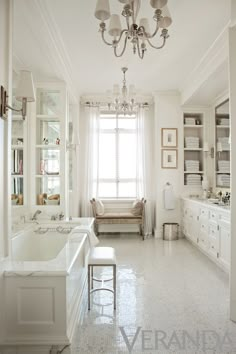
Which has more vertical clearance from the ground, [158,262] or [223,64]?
[223,64]

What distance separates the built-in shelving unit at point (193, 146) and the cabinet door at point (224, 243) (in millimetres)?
2253

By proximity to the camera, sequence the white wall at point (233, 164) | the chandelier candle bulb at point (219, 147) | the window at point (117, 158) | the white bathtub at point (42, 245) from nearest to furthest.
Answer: the white wall at point (233, 164) < the white bathtub at point (42, 245) < the chandelier candle bulb at point (219, 147) < the window at point (117, 158)

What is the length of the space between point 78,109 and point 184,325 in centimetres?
461

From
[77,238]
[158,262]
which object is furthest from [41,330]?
[158,262]

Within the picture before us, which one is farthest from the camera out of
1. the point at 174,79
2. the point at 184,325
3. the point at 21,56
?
the point at 174,79

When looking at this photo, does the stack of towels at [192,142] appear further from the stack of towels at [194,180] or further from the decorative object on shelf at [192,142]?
the stack of towels at [194,180]

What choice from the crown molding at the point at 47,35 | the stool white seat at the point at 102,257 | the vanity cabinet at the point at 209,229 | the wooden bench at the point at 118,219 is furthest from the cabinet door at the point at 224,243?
the crown molding at the point at 47,35

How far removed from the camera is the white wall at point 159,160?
5570 mm

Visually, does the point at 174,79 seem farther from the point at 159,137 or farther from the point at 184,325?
the point at 184,325

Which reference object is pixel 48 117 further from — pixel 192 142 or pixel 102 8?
pixel 192 142

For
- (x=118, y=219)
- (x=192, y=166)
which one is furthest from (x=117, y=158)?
(x=192, y=166)

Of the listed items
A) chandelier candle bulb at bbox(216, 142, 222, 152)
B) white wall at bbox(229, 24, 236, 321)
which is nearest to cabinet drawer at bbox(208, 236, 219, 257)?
white wall at bbox(229, 24, 236, 321)

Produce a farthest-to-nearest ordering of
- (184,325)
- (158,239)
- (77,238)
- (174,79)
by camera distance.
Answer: (158,239), (174,79), (77,238), (184,325)

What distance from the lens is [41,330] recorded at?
1761 mm
